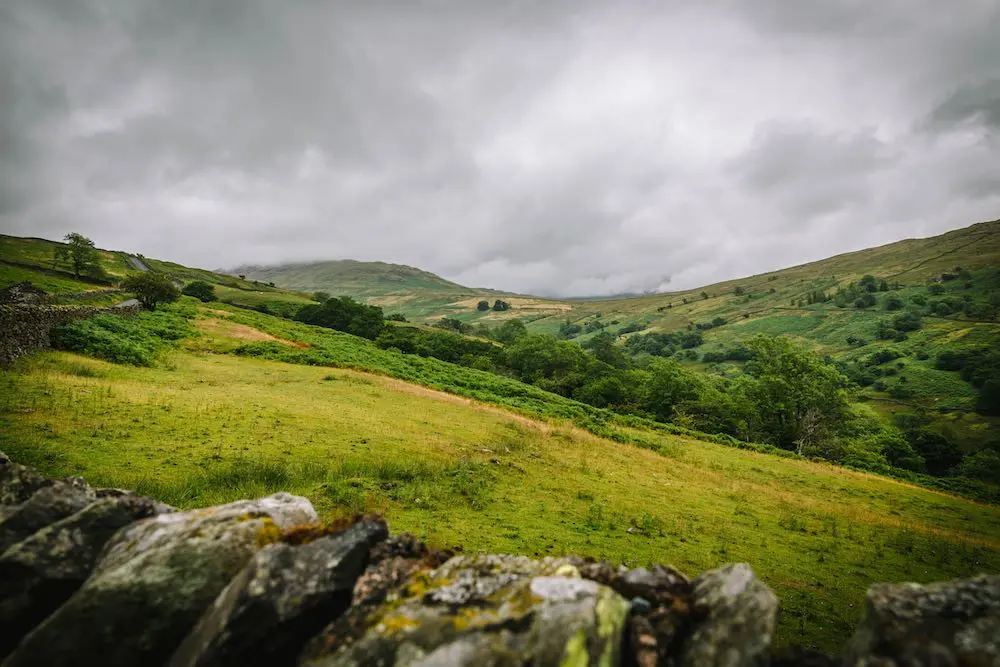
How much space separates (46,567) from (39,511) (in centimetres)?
111

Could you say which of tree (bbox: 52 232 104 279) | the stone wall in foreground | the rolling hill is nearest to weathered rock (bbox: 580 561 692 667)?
the stone wall in foreground

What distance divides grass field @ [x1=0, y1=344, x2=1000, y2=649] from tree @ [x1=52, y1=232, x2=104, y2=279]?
76889 millimetres

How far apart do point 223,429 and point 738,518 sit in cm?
2209

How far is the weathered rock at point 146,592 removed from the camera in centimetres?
433

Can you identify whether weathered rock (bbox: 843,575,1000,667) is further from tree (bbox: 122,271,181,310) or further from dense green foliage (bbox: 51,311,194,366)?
tree (bbox: 122,271,181,310)

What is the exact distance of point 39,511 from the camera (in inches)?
218

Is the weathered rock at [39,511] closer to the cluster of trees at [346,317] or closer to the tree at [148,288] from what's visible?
the tree at [148,288]

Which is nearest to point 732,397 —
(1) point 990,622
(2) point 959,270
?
(1) point 990,622

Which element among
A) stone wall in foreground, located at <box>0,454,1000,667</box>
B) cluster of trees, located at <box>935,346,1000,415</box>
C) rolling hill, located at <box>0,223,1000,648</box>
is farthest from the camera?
cluster of trees, located at <box>935,346,1000,415</box>

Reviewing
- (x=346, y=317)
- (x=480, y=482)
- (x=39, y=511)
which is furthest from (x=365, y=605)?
(x=346, y=317)

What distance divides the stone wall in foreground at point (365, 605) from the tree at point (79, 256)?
106 m

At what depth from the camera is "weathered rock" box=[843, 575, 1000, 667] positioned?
11.1 feet

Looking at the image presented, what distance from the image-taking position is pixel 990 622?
3570mm

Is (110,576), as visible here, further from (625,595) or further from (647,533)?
(647,533)
